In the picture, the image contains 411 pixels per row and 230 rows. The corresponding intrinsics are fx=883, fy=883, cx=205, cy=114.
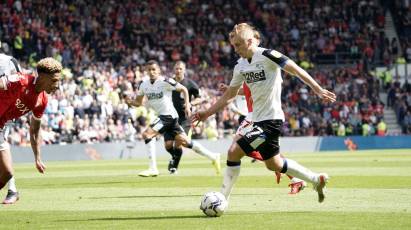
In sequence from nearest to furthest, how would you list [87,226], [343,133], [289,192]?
1. [87,226]
2. [289,192]
3. [343,133]

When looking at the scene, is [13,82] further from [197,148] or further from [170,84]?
[197,148]

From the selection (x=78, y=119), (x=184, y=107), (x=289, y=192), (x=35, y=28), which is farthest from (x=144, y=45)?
(x=289, y=192)

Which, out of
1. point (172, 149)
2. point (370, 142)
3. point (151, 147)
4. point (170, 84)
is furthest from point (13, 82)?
point (370, 142)

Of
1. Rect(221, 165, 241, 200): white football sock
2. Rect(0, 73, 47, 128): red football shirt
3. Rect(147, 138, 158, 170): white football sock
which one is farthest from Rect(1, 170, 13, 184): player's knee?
Rect(147, 138, 158, 170): white football sock

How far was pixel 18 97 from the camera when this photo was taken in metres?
10.9

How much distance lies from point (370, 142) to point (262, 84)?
31363 millimetres

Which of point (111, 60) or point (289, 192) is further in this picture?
point (111, 60)

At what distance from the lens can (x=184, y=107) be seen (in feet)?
71.6

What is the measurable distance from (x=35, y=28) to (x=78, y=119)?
6.37m

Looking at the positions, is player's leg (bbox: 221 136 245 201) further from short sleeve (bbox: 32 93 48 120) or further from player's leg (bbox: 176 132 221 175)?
player's leg (bbox: 176 132 221 175)

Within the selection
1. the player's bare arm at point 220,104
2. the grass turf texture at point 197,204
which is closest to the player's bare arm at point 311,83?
the player's bare arm at point 220,104

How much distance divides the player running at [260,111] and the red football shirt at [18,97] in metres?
2.02

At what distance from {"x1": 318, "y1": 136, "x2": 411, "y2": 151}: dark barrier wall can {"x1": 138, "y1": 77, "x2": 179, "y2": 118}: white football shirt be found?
21523mm

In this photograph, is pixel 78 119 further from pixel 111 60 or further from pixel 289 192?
pixel 289 192
